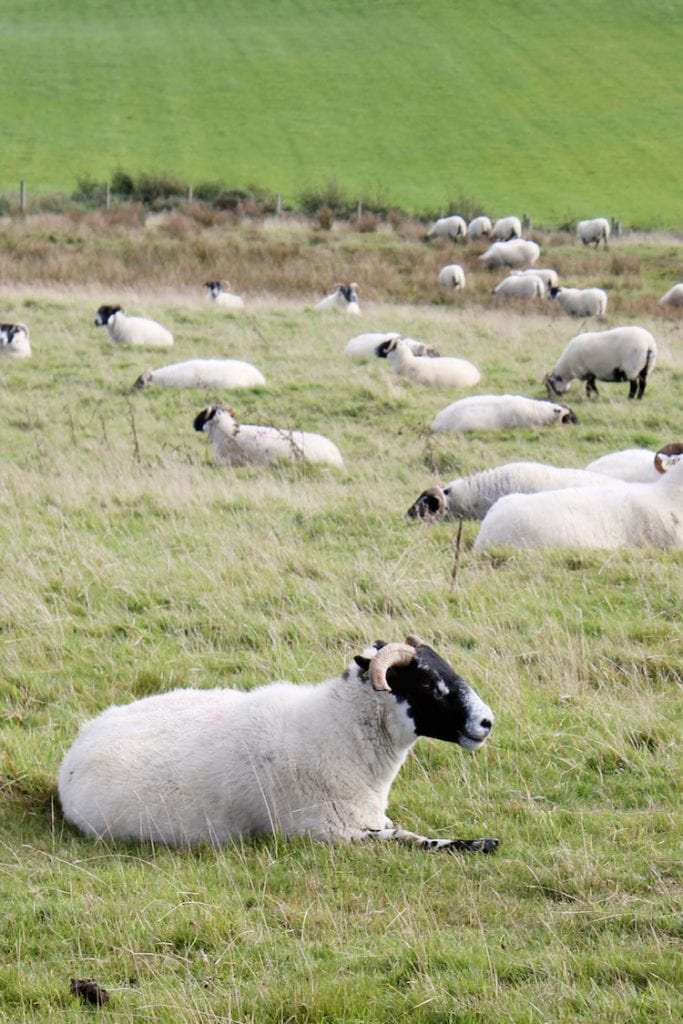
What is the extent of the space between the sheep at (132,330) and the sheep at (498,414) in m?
6.71

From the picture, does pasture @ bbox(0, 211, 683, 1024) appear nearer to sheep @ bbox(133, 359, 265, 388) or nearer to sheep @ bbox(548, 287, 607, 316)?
sheep @ bbox(133, 359, 265, 388)

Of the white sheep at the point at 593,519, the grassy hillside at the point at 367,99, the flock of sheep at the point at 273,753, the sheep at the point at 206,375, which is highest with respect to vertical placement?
the flock of sheep at the point at 273,753

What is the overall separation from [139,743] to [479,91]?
67620mm

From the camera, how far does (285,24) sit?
7744cm

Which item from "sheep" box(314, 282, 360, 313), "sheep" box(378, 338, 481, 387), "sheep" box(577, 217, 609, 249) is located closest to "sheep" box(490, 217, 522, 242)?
"sheep" box(577, 217, 609, 249)

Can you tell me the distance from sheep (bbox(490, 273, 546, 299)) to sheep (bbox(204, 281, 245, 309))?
6.70m

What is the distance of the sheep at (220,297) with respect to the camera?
24.1 metres

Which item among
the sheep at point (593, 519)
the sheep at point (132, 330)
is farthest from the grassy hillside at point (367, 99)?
the sheep at point (593, 519)

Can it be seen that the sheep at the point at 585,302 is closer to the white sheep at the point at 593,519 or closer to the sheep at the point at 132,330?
the sheep at the point at 132,330

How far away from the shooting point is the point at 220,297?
950 inches

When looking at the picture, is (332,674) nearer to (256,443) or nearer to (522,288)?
(256,443)

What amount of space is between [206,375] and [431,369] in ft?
10.5

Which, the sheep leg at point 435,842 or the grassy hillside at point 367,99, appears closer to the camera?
the sheep leg at point 435,842

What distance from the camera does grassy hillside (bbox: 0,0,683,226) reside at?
55375 mm
